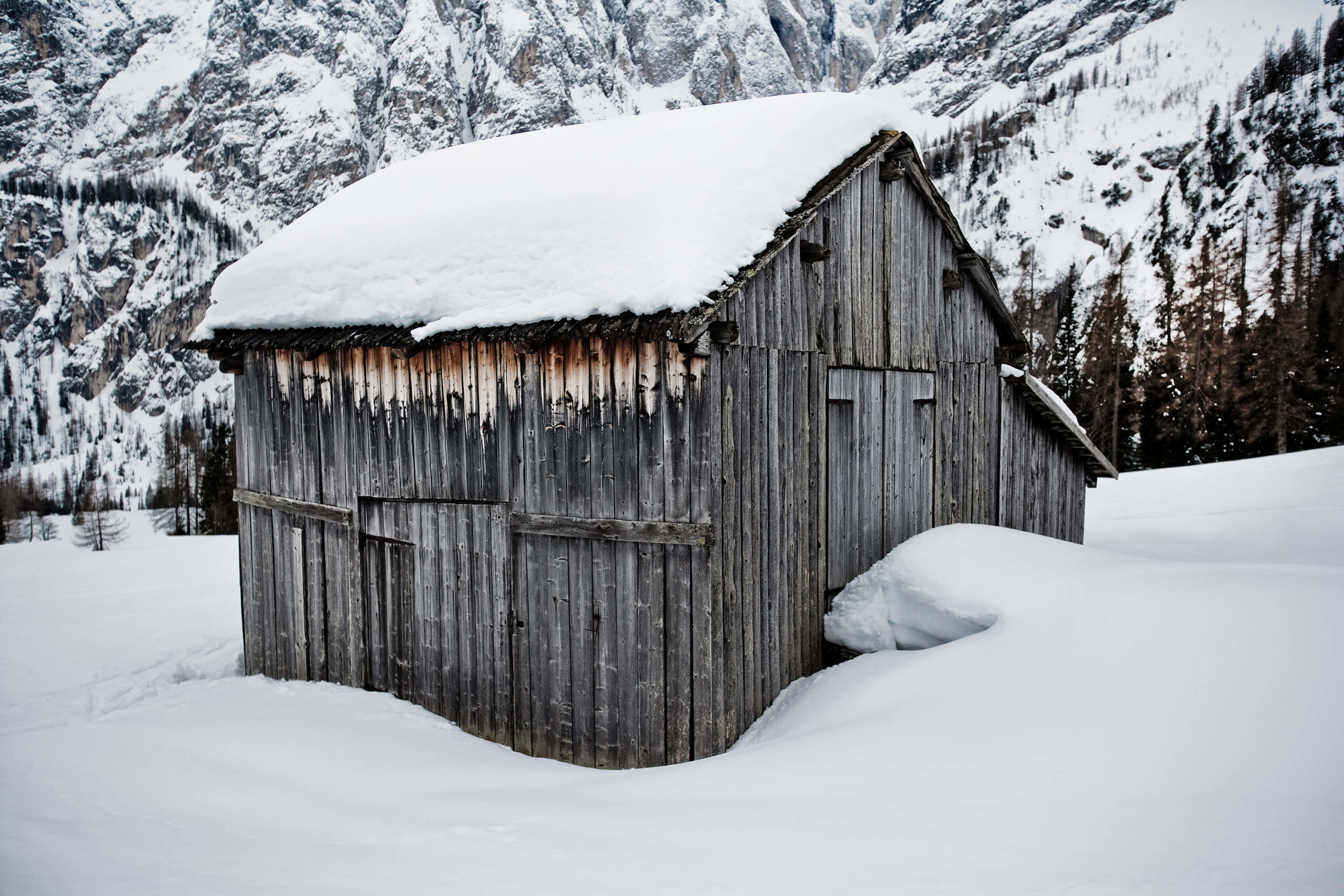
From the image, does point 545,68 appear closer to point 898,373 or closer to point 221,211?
point 221,211

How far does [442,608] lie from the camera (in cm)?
803

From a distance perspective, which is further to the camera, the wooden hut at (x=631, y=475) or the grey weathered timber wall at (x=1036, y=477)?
the grey weathered timber wall at (x=1036, y=477)

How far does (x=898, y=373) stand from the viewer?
8.58 meters

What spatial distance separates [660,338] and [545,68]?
622ft

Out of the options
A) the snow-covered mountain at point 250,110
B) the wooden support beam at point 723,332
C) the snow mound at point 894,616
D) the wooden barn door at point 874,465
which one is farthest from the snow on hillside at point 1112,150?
the wooden support beam at point 723,332

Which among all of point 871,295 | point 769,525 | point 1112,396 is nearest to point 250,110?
point 1112,396

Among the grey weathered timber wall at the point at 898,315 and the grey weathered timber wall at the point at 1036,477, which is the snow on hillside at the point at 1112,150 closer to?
the grey weathered timber wall at the point at 1036,477

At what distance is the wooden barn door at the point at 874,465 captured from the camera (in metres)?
7.80

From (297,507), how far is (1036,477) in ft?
31.1

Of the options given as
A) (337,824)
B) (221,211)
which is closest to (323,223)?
(337,824)

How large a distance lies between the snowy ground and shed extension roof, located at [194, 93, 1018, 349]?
10.4 ft

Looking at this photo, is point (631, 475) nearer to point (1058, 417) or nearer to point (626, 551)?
point (626, 551)

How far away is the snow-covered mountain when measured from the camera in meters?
135

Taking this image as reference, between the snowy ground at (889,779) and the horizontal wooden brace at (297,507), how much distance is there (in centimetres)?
200
